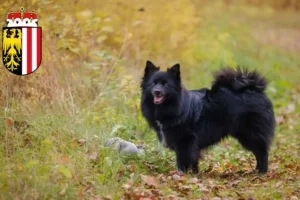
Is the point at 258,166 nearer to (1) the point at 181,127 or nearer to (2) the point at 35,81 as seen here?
(1) the point at 181,127

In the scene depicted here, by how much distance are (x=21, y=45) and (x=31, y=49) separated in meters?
0.24

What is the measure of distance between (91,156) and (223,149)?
10.2ft

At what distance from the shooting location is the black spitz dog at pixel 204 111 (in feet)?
21.4

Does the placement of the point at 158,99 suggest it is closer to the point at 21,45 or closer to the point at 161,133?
the point at 161,133

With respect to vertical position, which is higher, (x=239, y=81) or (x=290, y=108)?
(x=239, y=81)

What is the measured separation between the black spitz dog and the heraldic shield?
167 cm

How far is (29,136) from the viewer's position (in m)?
6.09

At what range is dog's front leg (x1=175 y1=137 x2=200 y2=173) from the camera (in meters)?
6.44

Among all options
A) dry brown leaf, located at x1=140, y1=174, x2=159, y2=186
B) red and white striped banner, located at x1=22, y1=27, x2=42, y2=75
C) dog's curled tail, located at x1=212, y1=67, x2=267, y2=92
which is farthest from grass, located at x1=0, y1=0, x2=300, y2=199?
dog's curled tail, located at x1=212, y1=67, x2=267, y2=92

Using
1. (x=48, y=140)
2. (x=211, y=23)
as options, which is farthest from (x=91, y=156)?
(x=211, y=23)

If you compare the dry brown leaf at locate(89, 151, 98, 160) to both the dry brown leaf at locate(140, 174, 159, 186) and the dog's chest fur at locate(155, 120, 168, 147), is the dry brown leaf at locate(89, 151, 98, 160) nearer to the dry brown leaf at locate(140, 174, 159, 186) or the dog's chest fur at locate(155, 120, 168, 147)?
the dry brown leaf at locate(140, 174, 159, 186)

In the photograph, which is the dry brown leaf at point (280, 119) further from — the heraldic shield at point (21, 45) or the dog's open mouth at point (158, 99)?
the heraldic shield at point (21, 45)

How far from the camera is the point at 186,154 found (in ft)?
21.1

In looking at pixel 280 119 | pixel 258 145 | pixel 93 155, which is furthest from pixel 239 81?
pixel 280 119
